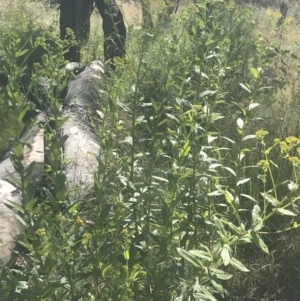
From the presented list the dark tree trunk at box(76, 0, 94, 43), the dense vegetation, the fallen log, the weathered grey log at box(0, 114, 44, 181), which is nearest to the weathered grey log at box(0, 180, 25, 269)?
the fallen log

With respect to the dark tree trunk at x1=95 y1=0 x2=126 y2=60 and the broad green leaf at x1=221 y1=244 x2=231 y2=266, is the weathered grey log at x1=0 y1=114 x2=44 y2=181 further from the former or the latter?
the dark tree trunk at x1=95 y1=0 x2=126 y2=60

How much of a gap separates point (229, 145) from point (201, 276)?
1486mm

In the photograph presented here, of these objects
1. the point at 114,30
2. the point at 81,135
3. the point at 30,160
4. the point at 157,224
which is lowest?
the point at 30,160

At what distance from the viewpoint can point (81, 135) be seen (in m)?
3.51

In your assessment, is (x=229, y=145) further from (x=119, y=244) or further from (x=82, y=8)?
(x=82, y=8)

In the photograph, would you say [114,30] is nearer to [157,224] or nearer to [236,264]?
[157,224]

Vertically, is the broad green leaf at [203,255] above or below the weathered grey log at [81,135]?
above

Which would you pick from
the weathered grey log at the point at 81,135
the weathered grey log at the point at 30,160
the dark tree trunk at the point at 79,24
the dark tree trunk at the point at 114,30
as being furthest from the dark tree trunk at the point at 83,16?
the weathered grey log at the point at 30,160

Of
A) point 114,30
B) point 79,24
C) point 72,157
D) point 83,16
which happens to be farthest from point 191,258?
point 83,16

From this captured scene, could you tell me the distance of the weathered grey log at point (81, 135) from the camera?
2.91m

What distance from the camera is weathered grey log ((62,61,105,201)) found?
9.55 feet

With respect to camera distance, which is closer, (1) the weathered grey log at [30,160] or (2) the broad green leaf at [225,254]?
(2) the broad green leaf at [225,254]

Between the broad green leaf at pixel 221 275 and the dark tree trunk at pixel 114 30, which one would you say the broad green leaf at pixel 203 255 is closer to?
the broad green leaf at pixel 221 275

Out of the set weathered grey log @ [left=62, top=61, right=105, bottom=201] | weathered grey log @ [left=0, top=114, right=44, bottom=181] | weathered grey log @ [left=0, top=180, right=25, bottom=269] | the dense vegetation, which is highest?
the dense vegetation
